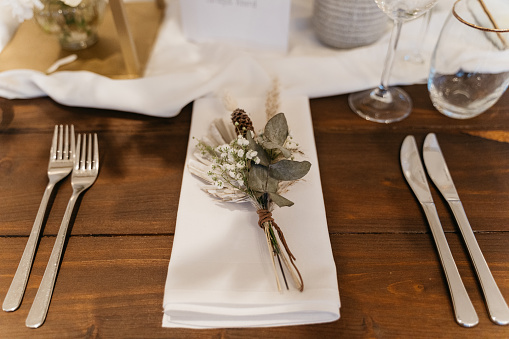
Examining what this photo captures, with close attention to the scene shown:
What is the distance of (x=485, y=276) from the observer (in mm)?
545

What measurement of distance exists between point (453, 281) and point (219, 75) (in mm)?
550

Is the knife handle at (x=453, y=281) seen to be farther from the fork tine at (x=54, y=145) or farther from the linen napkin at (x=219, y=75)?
the fork tine at (x=54, y=145)

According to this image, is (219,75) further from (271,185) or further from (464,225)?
(464,225)

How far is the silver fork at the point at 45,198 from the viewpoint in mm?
541

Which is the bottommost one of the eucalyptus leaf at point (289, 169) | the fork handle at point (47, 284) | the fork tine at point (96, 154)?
the fork handle at point (47, 284)

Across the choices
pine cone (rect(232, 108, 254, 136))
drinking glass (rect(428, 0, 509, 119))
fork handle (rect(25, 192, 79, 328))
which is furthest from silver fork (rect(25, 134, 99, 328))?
drinking glass (rect(428, 0, 509, 119))

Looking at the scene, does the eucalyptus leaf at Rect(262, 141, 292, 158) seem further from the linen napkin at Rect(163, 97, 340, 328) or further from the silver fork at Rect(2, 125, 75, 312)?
the silver fork at Rect(2, 125, 75, 312)

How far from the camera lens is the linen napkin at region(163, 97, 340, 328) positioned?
506 millimetres

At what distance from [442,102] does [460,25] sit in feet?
0.49

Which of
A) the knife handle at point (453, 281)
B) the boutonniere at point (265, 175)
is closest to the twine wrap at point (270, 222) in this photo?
the boutonniere at point (265, 175)

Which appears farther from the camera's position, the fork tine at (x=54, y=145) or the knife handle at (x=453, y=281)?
the fork tine at (x=54, y=145)

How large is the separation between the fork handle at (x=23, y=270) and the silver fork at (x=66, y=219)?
2 cm

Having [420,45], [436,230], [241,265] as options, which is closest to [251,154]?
[241,265]

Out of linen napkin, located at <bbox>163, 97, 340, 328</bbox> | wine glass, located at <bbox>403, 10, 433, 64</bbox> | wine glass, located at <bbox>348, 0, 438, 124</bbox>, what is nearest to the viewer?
linen napkin, located at <bbox>163, 97, 340, 328</bbox>
